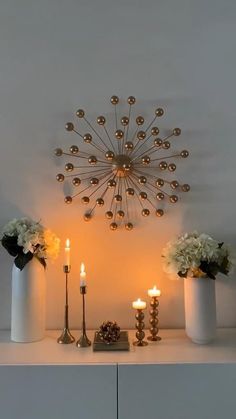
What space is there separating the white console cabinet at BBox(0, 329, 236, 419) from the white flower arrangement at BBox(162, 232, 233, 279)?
11.6 inches

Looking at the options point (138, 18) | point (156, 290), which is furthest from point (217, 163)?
point (138, 18)

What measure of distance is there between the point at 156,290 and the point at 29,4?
1.25 m

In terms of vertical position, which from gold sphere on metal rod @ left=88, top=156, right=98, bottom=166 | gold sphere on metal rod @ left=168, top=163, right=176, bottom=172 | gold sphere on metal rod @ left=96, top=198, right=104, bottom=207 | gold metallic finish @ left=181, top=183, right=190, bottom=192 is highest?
gold sphere on metal rod @ left=88, top=156, right=98, bottom=166

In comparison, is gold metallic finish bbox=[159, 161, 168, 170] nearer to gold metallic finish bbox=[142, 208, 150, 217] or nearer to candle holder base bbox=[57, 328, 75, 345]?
gold metallic finish bbox=[142, 208, 150, 217]

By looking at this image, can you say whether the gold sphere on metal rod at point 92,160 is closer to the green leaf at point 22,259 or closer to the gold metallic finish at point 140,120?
the gold metallic finish at point 140,120

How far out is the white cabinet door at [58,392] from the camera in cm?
118

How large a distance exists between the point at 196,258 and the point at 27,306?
0.61m

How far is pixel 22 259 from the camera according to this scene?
137 centimetres

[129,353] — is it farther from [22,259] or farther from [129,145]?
[129,145]

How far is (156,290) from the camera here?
1.43m

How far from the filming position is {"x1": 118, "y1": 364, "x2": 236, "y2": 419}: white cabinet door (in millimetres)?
1180

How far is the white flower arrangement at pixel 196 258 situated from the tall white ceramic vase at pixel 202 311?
0.03 m

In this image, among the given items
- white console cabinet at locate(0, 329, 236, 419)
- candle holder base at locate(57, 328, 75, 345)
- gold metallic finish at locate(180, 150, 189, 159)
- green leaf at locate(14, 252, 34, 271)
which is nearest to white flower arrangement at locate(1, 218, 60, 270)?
green leaf at locate(14, 252, 34, 271)

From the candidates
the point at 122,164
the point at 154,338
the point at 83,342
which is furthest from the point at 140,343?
the point at 122,164
